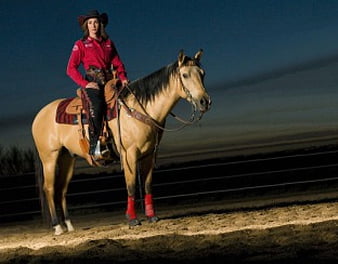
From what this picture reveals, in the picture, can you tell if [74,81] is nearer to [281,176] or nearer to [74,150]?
[74,150]

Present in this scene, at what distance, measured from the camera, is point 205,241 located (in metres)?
4.62

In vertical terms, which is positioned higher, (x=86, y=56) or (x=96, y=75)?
(x=86, y=56)

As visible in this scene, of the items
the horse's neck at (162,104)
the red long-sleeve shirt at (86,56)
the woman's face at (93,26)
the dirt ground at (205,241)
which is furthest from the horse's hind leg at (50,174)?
the woman's face at (93,26)

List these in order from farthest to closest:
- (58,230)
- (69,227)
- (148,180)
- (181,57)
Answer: (69,227), (58,230), (148,180), (181,57)

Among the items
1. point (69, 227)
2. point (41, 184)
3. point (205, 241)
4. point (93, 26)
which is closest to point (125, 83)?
point (93, 26)

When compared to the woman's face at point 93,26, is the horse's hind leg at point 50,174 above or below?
below

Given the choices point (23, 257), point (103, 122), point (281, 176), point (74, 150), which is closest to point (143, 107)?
point (103, 122)

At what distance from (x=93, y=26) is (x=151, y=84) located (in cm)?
91

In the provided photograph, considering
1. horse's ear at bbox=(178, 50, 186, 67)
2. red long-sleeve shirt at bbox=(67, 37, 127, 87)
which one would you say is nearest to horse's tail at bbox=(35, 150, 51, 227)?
red long-sleeve shirt at bbox=(67, 37, 127, 87)

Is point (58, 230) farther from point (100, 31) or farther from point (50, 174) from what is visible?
point (100, 31)

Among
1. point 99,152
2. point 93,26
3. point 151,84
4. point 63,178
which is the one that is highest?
point 93,26

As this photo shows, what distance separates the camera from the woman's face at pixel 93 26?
6055 mm

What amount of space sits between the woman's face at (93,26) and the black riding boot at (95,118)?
2.10 ft

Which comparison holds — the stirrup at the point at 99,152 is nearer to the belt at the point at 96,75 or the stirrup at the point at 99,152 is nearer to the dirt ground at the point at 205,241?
the belt at the point at 96,75
